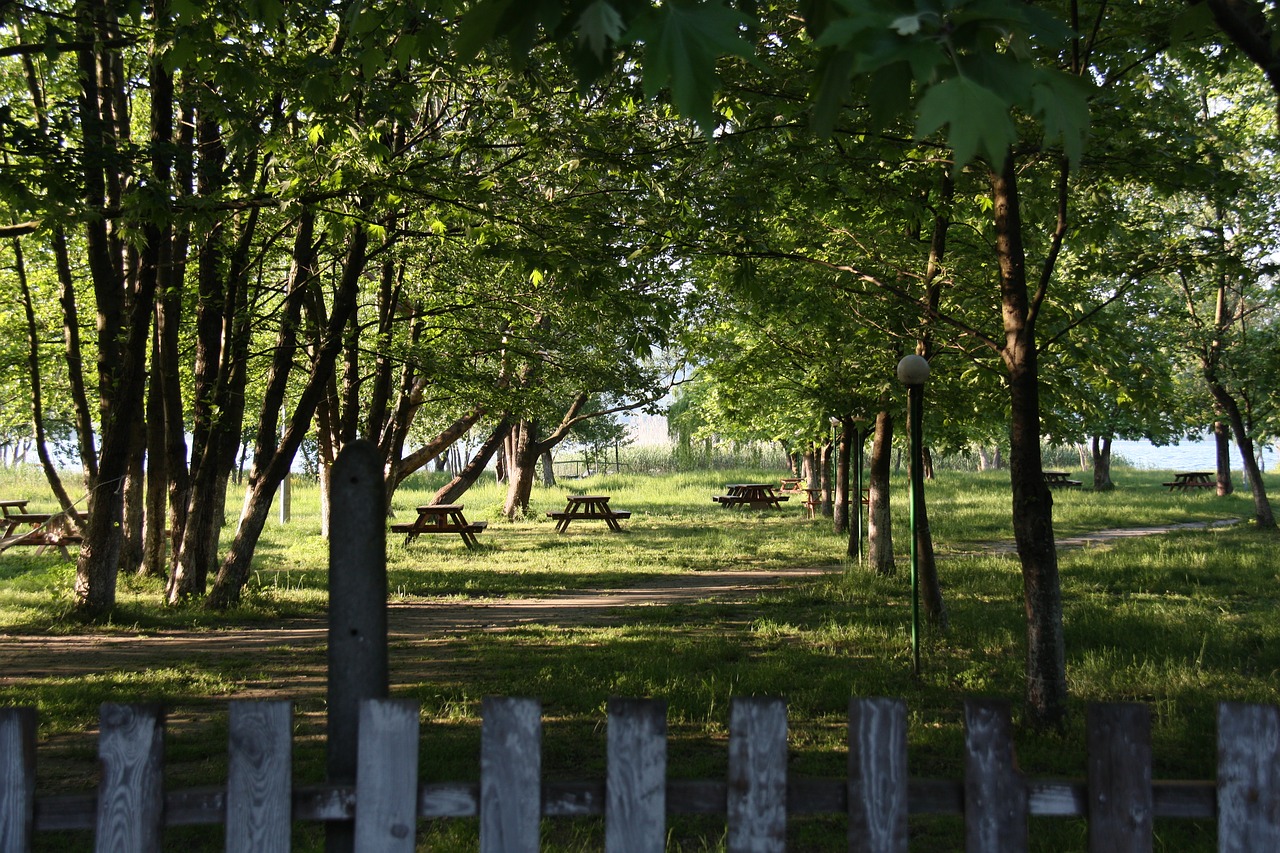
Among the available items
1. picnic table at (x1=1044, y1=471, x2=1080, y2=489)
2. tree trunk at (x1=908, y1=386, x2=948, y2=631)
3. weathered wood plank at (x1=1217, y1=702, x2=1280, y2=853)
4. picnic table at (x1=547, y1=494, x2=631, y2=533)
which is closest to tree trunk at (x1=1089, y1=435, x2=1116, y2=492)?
picnic table at (x1=1044, y1=471, x2=1080, y2=489)

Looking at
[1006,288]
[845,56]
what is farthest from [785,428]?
[845,56]

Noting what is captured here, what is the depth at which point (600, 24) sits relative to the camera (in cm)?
176

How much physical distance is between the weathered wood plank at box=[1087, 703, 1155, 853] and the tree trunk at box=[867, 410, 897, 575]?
38.2ft

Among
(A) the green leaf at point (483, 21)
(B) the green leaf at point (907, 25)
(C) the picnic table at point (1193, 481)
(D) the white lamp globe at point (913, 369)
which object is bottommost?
(C) the picnic table at point (1193, 481)

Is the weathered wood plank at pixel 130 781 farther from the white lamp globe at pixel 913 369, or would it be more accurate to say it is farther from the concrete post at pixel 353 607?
the white lamp globe at pixel 913 369

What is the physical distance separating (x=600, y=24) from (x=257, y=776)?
171 centimetres

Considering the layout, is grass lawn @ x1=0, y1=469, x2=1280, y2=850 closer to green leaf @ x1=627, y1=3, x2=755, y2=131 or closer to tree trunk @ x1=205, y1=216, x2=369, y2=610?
tree trunk @ x1=205, y1=216, x2=369, y2=610

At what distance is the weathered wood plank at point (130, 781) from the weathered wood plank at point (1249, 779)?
2304mm

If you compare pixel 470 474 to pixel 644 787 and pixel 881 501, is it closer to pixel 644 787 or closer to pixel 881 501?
pixel 881 501

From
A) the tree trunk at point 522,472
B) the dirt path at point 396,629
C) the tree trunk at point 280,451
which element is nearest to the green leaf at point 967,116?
the dirt path at point 396,629

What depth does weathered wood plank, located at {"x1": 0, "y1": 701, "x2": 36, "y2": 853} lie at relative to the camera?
2160mm

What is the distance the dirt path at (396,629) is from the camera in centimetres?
874

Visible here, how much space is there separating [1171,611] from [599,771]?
803cm

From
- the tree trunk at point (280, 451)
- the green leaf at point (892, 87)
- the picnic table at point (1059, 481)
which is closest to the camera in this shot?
the green leaf at point (892, 87)
